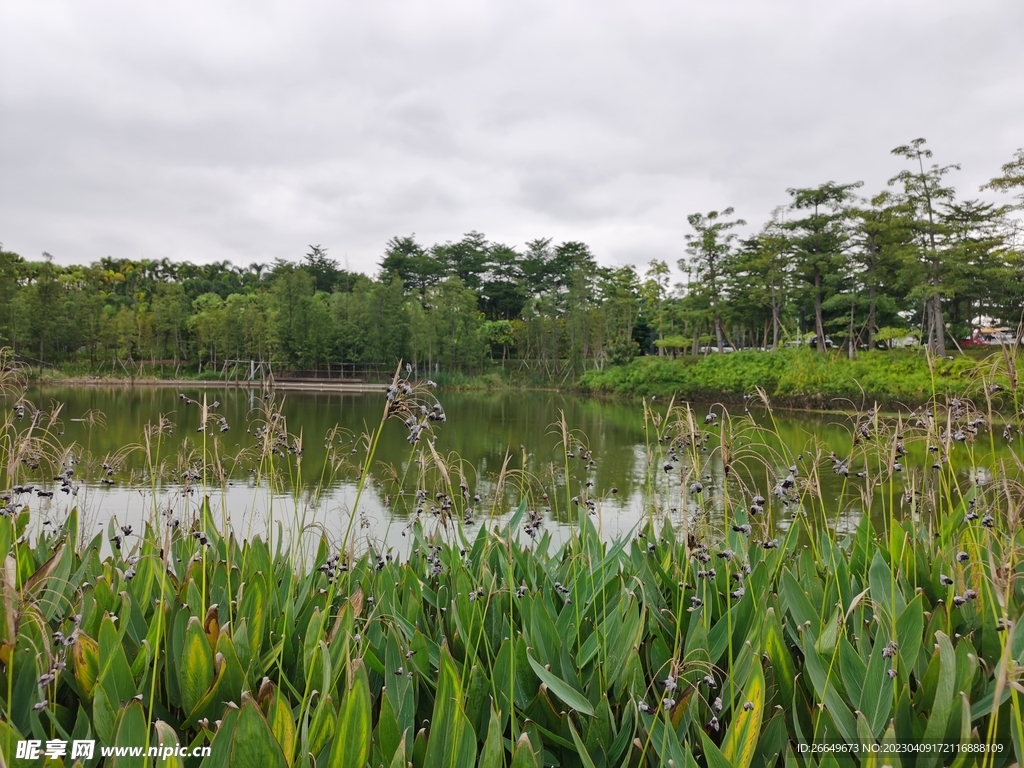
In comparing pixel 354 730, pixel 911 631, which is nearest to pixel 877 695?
pixel 911 631

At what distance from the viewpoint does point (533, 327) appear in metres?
37.9

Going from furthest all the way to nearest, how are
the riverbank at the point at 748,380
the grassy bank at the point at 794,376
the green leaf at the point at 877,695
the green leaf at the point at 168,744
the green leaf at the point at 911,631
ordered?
the riverbank at the point at 748,380, the grassy bank at the point at 794,376, the green leaf at the point at 911,631, the green leaf at the point at 877,695, the green leaf at the point at 168,744

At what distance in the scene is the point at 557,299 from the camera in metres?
39.2

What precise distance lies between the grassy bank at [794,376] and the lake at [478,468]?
80.8 inches

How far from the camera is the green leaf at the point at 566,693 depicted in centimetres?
142

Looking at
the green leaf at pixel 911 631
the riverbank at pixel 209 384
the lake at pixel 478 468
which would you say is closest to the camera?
the green leaf at pixel 911 631

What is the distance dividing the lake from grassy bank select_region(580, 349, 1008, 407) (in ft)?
6.73

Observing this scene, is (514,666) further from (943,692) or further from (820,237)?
(820,237)

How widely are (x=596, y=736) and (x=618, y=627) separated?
383 millimetres

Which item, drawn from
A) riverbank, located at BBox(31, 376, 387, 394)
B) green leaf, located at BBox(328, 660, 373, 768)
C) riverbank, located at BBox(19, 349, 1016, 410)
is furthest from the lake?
riverbank, located at BBox(31, 376, 387, 394)

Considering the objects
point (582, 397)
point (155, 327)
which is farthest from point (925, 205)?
point (155, 327)

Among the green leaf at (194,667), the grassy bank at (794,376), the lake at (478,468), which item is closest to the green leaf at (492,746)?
the lake at (478,468)

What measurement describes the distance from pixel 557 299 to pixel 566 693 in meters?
38.3

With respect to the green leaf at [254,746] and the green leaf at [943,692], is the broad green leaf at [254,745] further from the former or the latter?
the green leaf at [943,692]
